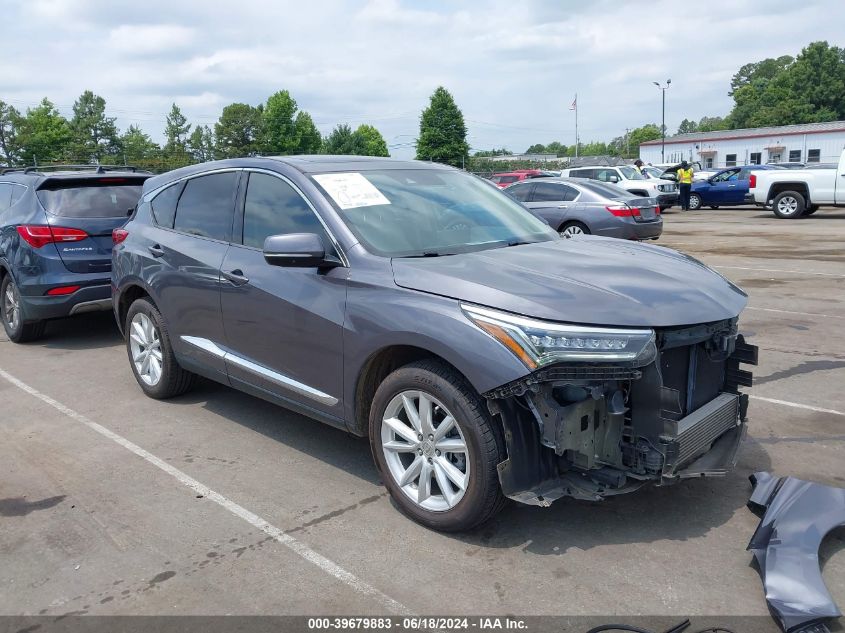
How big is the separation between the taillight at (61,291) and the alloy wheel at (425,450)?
496cm

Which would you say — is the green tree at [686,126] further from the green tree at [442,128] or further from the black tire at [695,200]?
the black tire at [695,200]

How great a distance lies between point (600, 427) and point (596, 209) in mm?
11050

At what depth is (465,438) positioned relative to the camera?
11.1ft

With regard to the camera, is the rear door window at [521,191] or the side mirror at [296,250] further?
the rear door window at [521,191]

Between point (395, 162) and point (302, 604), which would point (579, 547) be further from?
point (395, 162)

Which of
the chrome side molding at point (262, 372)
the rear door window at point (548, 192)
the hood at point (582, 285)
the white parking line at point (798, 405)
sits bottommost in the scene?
the white parking line at point (798, 405)

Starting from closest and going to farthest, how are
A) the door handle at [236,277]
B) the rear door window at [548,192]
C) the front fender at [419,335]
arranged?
the front fender at [419,335], the door handle at [236,277], the rear door window at [548,192]

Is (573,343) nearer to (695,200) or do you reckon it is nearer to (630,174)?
(630,174)

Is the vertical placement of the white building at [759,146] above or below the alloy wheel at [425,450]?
above

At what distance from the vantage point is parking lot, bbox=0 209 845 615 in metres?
3.13

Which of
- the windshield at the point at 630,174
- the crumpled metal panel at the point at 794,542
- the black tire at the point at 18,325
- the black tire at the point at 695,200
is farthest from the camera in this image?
the black tire at the point at 695,200

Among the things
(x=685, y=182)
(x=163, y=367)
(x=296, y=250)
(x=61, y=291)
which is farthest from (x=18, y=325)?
(x=685, y=182)

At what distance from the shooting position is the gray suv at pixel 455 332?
129 inches

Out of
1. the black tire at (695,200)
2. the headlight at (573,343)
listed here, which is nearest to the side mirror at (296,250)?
the headlight at (573,343)
